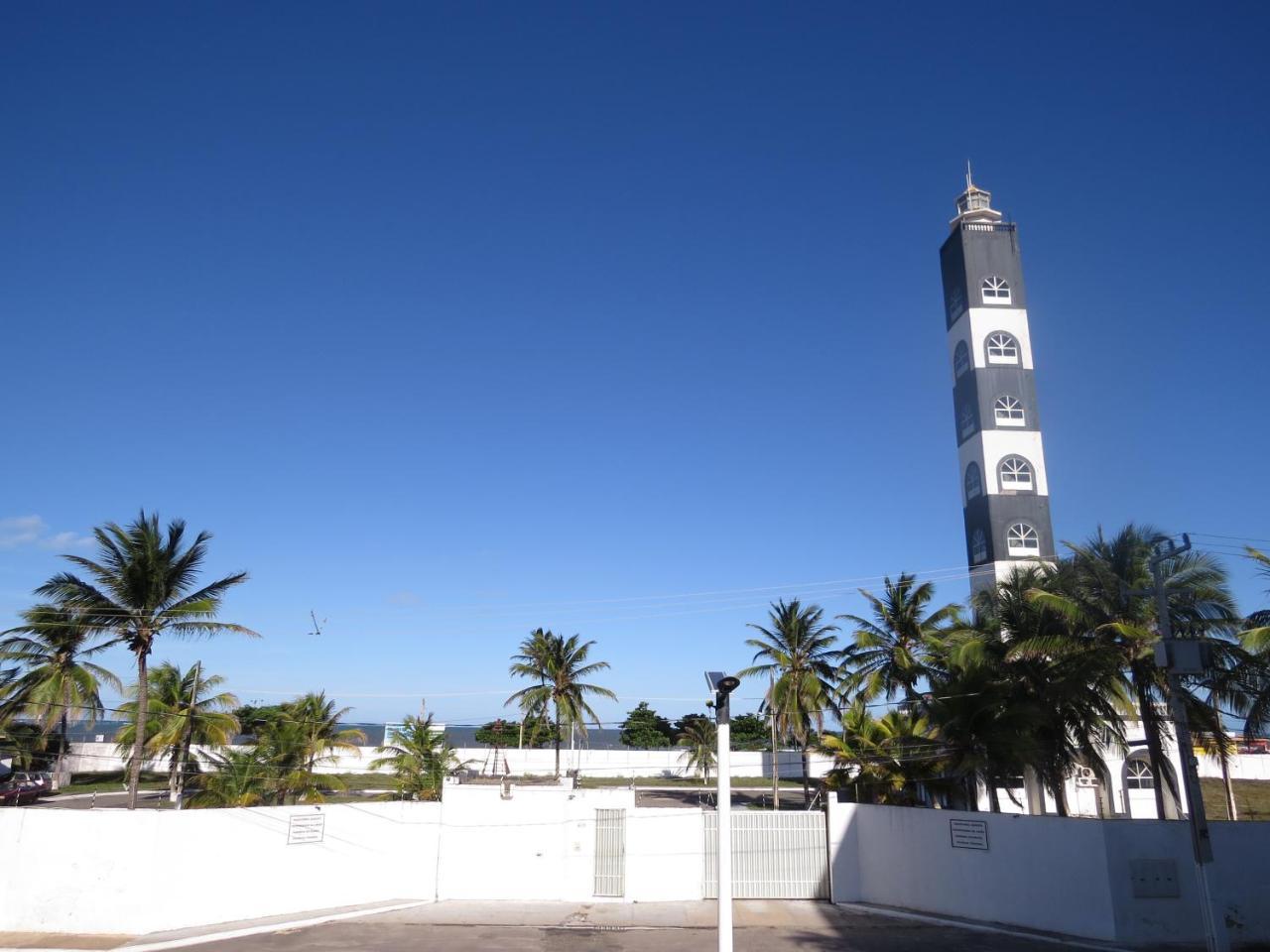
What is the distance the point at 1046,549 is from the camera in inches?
1848

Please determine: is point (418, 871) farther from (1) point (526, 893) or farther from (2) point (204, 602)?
(2) point (204, 602)

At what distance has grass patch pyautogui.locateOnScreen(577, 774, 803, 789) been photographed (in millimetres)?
53094

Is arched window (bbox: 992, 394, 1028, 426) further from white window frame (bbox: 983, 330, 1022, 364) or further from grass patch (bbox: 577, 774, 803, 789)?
grass patch (bbox: 577, 774, 803, 789)

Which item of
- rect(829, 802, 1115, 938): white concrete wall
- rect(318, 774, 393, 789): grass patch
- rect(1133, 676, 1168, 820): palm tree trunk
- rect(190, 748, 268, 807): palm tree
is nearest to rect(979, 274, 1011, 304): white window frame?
rect(1133, 676, 1168, 820): palm tree trunk

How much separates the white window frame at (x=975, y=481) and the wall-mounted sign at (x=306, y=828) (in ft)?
130

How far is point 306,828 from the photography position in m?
19.4

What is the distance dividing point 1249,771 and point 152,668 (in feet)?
176

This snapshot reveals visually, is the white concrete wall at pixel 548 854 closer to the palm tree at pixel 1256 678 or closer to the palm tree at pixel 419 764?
the palm tree at pixel 419 764

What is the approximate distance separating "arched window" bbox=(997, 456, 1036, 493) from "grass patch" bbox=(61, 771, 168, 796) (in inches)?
1833

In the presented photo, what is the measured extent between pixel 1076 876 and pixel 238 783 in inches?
772

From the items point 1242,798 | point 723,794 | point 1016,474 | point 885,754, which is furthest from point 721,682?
point 1016,474

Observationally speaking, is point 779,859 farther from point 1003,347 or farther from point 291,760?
point 1003,347

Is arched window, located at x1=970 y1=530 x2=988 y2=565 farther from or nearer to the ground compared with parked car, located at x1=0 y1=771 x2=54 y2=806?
farther from the ground

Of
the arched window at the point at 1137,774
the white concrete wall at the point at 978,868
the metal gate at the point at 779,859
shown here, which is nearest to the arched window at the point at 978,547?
the arched window at the point at 1137,774
